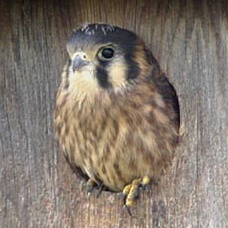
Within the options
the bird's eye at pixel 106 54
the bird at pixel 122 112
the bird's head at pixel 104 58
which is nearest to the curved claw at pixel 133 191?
the bird at pixel 122 112

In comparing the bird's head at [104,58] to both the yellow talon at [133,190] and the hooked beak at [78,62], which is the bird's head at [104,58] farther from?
the yellow talon at [133,190]

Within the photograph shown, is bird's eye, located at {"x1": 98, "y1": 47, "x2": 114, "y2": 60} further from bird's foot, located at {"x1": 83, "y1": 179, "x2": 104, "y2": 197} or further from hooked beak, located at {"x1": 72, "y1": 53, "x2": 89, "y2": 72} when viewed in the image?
bird's foot, located at {"x1": 83, "y1": 179, "x2": 104, "y2": 197}

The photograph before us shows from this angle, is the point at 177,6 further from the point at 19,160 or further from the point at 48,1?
the point at 19,160

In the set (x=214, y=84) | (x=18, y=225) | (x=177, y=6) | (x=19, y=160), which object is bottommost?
(x=18, y=225)

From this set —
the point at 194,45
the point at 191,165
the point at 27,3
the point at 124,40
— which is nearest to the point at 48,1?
the point at 27,3

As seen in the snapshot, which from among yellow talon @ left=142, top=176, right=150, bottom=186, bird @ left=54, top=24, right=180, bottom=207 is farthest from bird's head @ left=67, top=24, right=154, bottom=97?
yellow talon @ left=142, top=176, right=150, bottom=186

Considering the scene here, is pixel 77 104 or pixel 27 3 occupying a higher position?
pixel 27 3

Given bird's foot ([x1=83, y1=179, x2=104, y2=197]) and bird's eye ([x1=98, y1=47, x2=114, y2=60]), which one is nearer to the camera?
bird's eye ([x1=98, y1=47, x2=114, y2=60])
